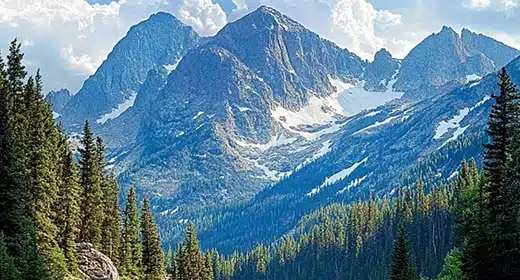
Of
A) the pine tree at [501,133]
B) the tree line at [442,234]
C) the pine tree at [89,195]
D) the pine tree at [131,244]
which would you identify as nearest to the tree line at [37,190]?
the pine tree at [89,195]

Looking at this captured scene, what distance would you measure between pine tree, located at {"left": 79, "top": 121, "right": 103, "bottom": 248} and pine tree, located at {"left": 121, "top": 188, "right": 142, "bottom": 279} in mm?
13972

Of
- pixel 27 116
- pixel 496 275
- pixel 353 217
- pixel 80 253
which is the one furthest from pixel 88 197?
pixel 353 217

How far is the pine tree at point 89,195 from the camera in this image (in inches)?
2965

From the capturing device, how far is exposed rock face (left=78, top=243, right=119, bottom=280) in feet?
214

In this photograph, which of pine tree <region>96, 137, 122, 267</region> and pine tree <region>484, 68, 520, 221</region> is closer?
pine tree <region>484, 68, 520, 221</region>

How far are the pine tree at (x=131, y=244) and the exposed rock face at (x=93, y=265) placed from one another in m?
20.9

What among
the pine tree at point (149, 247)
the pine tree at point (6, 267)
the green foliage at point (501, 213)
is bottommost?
the pine tree at point (6, 267)

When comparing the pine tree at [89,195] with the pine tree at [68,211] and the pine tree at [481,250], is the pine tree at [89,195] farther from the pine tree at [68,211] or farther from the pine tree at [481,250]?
the pine tree at [481,250]

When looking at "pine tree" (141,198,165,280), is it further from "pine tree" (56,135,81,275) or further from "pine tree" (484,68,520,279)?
"pine tree" (484,68,520,279)

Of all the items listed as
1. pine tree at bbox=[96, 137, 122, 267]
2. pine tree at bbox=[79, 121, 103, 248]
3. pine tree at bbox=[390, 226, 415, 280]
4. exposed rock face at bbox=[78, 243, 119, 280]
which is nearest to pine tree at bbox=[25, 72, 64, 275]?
exposed rock face at bbox=[78, 243, 119, 280]

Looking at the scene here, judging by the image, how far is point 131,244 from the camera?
96125mm

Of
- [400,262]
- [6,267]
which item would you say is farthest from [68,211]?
[400,262]

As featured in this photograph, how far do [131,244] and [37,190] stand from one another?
1683 inches

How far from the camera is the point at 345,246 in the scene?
591 ft
